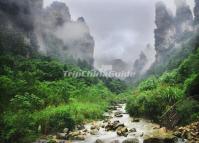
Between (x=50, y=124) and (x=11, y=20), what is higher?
(x=11, y=20)

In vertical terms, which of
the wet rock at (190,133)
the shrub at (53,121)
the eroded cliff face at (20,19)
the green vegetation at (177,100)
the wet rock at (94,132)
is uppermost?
the eroded cliff face at (20,19)

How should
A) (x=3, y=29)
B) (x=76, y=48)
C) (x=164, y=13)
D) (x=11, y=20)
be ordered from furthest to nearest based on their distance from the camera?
(x=164, y=13), (x=76, y=48), (x=11, y=20), (x=3, y=29)

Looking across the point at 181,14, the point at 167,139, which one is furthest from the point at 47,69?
the point at 181,14

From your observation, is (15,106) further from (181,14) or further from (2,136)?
(181,14)

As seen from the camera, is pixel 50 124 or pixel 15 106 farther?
pixel 50 124

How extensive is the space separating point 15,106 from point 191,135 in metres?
10.4

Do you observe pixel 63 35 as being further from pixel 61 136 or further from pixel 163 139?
pixel 163 139

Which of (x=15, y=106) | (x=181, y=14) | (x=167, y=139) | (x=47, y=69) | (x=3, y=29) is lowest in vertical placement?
(x=167, y=139)

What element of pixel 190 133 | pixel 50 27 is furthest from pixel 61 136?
pixel 50 27

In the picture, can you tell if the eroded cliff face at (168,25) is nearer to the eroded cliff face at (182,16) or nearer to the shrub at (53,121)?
the eroded cliff face at (182,16)

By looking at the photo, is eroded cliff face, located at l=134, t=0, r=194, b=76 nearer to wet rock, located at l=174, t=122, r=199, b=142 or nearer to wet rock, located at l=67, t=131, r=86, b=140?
wet rock, located at l=67, t=131, r=86, b=140

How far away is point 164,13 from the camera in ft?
603

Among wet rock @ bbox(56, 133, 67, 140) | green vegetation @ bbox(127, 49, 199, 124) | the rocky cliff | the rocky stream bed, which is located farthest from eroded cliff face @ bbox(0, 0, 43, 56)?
wet rock @ bbox(56, 133, 67, 140)

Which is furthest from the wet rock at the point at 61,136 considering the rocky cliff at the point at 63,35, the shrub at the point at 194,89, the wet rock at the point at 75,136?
the rocky cliff at the point at 63,35
